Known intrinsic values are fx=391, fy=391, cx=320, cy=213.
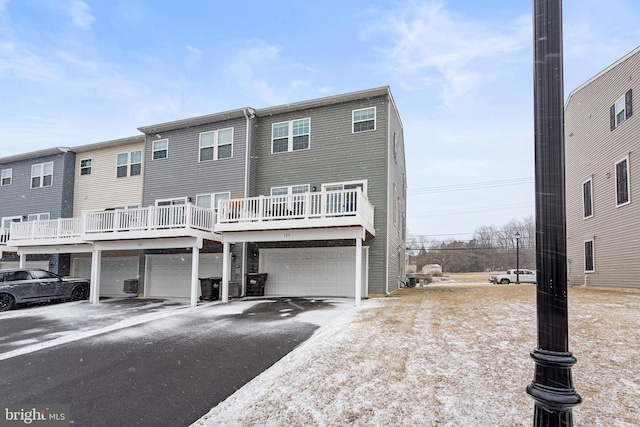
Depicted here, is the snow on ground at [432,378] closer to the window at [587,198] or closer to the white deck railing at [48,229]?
the window at [587,198]

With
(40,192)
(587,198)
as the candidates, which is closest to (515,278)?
(587,198)

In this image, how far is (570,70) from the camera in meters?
2.59

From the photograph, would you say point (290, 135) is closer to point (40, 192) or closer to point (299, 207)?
point (299, 207)

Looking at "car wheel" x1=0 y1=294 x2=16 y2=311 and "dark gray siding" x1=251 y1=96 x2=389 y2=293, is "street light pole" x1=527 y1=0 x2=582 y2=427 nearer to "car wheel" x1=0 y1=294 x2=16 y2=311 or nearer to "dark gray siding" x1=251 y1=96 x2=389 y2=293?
"dark gray siding" x1=251 y1=96 x2=389 y2=293

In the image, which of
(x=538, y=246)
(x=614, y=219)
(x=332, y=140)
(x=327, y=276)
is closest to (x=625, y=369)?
(x=538, y=246)

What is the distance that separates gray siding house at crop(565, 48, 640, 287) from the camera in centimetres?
1488

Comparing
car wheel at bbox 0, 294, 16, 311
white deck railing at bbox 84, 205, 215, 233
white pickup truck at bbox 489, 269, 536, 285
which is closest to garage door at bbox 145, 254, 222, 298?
white deck railing at bbox 84, 205, 215, 233

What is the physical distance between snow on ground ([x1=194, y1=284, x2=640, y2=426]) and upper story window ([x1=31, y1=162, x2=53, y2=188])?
817 inches

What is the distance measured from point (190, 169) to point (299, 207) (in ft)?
24.4

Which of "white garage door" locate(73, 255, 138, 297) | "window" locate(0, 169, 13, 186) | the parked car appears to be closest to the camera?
the parked car

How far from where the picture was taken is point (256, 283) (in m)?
15.9

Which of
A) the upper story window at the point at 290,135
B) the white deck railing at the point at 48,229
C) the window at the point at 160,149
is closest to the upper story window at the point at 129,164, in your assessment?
the window at the point at 160,149

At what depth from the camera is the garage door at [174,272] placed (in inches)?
677

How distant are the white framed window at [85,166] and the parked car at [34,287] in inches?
279
